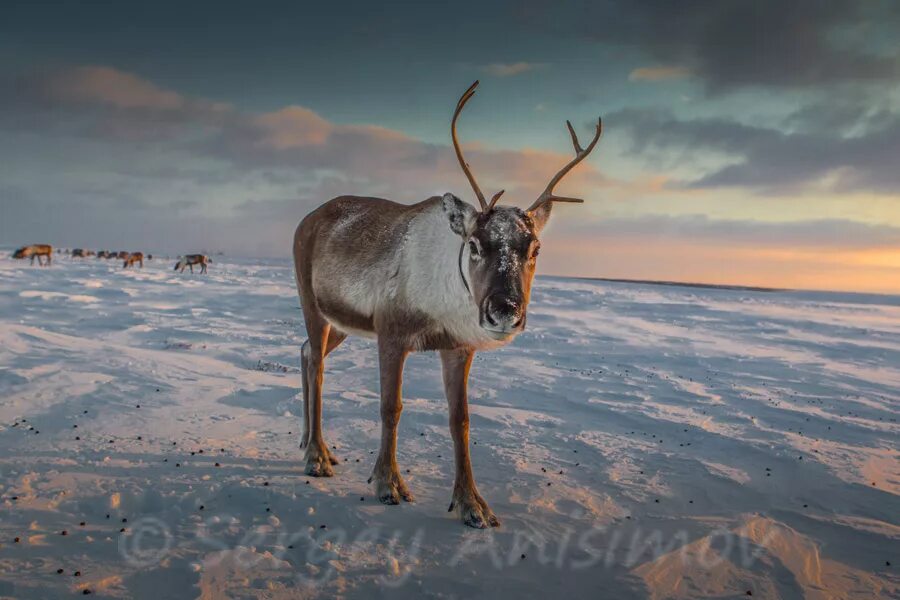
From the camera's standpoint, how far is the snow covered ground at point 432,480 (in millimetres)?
4102

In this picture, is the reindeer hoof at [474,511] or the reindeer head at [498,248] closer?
the reindeer head at [498,248]

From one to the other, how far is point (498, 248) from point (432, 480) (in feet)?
9.36

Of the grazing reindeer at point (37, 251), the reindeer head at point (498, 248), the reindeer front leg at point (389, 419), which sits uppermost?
the reindeer head at point (498, 248)

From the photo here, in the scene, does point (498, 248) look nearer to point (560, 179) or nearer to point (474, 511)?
point (560, 179)

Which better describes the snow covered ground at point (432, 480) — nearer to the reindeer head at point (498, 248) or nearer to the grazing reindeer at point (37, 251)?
the reindeer head at point (498, 248)

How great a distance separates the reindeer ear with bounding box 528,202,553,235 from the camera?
16.5 feet

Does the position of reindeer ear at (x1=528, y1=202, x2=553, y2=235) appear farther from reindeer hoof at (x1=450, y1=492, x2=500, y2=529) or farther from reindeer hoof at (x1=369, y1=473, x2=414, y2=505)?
reindeer hoof at (x1=369, y1=473, x2=414, y2=505)

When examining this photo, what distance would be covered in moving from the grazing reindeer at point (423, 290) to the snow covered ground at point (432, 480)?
0.58m

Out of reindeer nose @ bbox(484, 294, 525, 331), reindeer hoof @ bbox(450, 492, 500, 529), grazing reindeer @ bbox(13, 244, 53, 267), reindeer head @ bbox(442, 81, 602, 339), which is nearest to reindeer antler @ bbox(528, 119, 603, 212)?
reindeer head @ bbox(442, 81, 602, 339)

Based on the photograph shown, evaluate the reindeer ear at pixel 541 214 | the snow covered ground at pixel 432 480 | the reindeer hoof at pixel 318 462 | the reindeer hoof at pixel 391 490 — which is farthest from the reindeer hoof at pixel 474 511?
the reindeer ear at pixel 541 214

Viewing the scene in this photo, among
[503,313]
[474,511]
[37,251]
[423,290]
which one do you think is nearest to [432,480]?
[474,511]

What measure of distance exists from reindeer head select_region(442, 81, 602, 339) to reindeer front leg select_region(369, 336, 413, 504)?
1.06 metres

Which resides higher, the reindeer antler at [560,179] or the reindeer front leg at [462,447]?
the reindeer antler at [560,179]

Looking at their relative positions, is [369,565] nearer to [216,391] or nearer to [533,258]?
[533,258]
